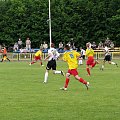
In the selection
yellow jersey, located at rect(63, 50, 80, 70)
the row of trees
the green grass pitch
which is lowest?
the green grass pitch

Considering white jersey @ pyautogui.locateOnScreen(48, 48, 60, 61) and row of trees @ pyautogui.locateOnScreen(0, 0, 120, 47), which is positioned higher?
row of trees @ pyautogui.locateOnScreen(0, 0, 120, 47)

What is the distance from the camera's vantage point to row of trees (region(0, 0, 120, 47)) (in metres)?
63.8

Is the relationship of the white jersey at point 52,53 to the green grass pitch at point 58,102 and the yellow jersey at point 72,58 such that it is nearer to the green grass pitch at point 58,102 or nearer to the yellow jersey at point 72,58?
the green grass pitch at point 58,102

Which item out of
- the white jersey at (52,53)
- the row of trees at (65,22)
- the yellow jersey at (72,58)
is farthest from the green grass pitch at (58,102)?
the row of trees at (65,22)

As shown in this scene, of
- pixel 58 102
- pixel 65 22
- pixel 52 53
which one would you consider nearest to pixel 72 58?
pixel 58 102

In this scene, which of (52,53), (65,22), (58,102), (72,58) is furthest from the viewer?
(65,22)

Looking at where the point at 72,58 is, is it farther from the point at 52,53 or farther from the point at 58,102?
the point at 52,53

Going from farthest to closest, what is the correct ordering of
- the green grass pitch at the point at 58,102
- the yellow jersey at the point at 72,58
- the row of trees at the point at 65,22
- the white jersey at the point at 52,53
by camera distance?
the row of trees at the point at 65,22 → the white jersey at the point at 52,53 → the yellow jersey at the point at 72,58 → the green grass pitch at the point at 58,102

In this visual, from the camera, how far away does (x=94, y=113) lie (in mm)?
12609

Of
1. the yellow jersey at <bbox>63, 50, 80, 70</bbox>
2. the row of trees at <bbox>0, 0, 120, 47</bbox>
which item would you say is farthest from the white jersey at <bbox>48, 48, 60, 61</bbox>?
the row of trees at <bbox>0, 0, 120, 47</bbox>

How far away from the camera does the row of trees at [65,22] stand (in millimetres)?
63812

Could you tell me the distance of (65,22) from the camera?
211ft

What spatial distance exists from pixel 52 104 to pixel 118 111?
234 centimetres

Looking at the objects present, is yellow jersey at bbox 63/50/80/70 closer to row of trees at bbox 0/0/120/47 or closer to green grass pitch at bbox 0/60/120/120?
green grass pitch at bbox 0/60/120/120
